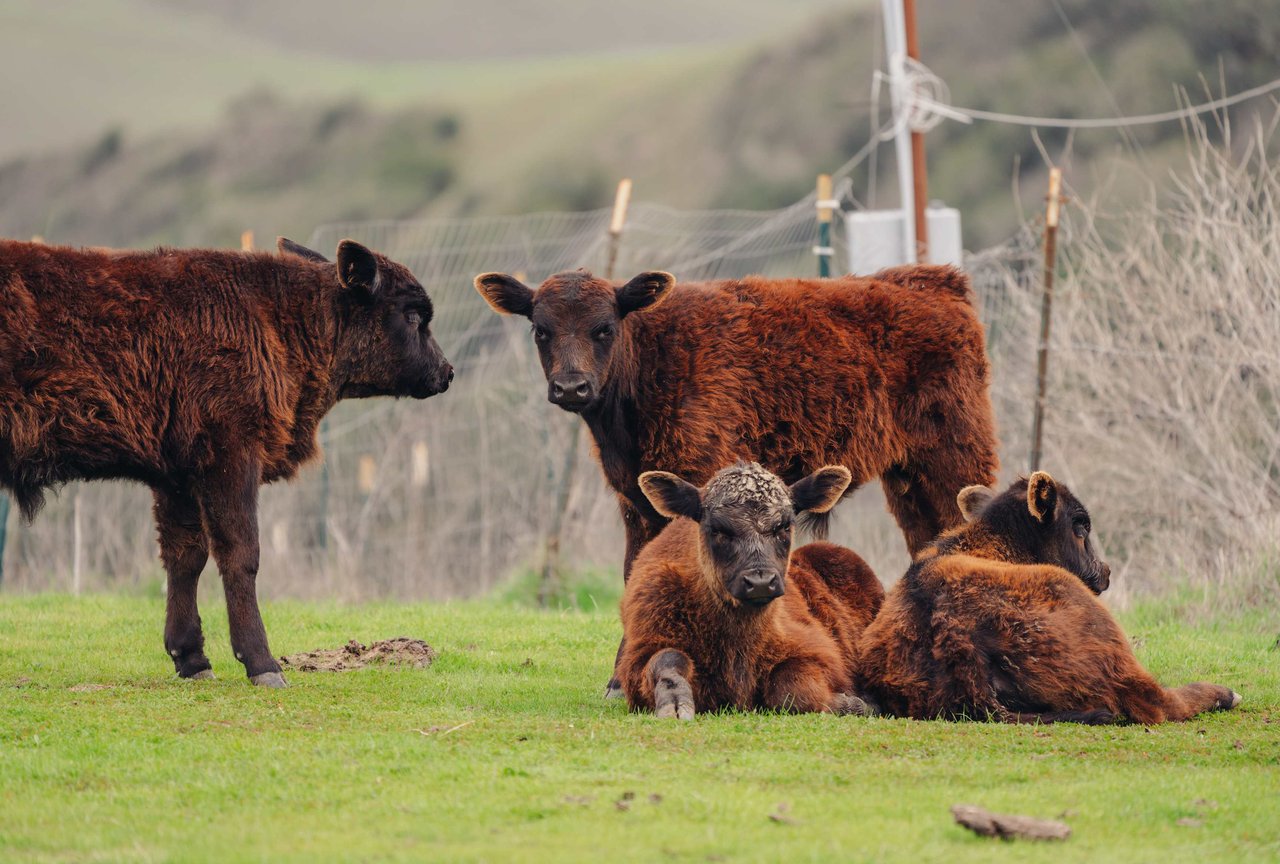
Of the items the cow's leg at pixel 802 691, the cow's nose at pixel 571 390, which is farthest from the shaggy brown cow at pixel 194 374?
the cow's leg at pixel 802 691

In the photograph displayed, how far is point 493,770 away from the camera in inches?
274

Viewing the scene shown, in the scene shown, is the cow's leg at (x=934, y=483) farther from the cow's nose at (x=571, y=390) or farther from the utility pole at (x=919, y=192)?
the utility pole at (x=919, y=192)

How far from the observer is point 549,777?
684 cm

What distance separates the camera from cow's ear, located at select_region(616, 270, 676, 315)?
34.1 ft

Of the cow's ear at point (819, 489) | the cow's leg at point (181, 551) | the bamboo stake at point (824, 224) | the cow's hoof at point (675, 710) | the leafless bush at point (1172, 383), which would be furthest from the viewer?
the leafless bush at point (1172, 383)

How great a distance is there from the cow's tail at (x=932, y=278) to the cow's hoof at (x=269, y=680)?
15.9ft

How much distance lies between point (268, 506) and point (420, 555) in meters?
1.95

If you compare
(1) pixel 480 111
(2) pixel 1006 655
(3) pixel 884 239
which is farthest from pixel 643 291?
(1) pixel 480 111

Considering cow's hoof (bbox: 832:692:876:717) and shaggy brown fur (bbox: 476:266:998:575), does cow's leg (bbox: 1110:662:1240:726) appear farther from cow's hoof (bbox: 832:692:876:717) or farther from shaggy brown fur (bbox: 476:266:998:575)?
shaggy brown fur (bbox: 476:266:998:575)

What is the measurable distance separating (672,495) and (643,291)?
184cm

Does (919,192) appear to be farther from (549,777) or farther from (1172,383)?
(549,777)

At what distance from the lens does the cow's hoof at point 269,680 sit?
953cm

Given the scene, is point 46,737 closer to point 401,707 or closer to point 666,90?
point 401,707

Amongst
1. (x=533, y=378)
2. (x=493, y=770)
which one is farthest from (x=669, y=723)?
(x=533, y=378)
